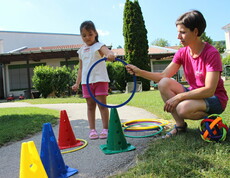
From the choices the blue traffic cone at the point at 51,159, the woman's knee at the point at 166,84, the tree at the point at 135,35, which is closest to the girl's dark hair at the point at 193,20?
the woman's knee at the point at 166,84

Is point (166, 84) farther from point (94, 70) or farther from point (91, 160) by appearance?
point (91, 160)

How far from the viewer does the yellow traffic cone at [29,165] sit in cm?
158

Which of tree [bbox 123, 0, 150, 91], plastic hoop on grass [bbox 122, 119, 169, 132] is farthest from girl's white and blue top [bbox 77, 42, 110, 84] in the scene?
tree [bbox 123, 0, 150, 91]

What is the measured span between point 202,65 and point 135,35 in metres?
13.3

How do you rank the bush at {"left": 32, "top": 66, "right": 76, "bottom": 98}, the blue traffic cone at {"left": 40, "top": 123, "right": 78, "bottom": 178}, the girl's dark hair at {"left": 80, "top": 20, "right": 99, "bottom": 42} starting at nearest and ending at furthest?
the blue traffic cone at {"left": 40, "top": 123, "right": 78, "bottom": 178}
the girl's dark hair at {"left": 80, "top": 20, "right": 99, "bottom": 42}
the bush at {"left": 32, "top": 66, "right": 76, "bottom": 98}

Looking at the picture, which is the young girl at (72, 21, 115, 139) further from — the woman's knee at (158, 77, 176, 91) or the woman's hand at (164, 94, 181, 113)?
the woman's hand at (164, 94, 181, 113)

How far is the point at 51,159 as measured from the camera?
188cm

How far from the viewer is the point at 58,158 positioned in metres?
1.93

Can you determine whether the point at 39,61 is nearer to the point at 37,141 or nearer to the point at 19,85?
the point at 19,85

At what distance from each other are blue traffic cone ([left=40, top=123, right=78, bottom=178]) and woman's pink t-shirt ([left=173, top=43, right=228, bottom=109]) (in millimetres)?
1637

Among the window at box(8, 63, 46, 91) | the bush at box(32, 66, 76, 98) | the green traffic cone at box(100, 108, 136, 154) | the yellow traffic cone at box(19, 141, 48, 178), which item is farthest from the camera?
the window at box(8, 63, 46, 91)

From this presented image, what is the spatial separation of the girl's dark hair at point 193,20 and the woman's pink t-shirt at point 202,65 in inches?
10.5

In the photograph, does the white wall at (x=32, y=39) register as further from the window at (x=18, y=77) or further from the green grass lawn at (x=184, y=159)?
the green grass lawn at (x=184, y=159)

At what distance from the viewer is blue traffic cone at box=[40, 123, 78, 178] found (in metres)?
1.86
